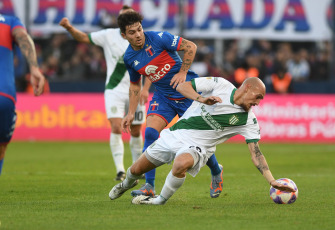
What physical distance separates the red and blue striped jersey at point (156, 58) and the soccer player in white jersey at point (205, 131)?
43.2 inches

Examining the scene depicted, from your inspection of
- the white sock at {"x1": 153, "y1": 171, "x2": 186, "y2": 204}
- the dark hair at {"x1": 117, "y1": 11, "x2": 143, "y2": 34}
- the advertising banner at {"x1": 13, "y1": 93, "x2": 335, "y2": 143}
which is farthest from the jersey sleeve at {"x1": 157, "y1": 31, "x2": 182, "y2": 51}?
the advertising banner at {"x1": 13, "y1": 93, "x2": 335, "y2": 143}

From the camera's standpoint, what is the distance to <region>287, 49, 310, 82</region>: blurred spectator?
2294 centimetres

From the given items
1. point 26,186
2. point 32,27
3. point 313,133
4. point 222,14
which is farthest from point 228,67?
point 26,186

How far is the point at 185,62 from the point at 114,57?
3112 mm

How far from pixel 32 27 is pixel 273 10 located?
7603 mm

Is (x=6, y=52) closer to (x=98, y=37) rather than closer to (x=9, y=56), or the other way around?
(x=9, y=56)

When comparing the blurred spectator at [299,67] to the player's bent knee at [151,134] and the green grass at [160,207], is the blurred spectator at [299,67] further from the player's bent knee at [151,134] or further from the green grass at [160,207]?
the player's bent knee at [151,134]

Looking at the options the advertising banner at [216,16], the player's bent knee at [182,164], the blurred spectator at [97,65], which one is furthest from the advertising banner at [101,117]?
the player's bent knee at [182,164]

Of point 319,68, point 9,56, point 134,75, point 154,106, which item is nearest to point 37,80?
point 9,56

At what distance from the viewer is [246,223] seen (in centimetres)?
662

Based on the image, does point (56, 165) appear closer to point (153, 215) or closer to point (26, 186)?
point (26, 186)

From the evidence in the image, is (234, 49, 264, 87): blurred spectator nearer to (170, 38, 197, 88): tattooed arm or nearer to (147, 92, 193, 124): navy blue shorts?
(147, 92, 193, 124): navy blue shorts

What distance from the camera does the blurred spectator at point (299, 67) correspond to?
22.9 m

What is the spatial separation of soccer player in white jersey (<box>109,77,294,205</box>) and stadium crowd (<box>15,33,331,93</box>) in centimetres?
1397
